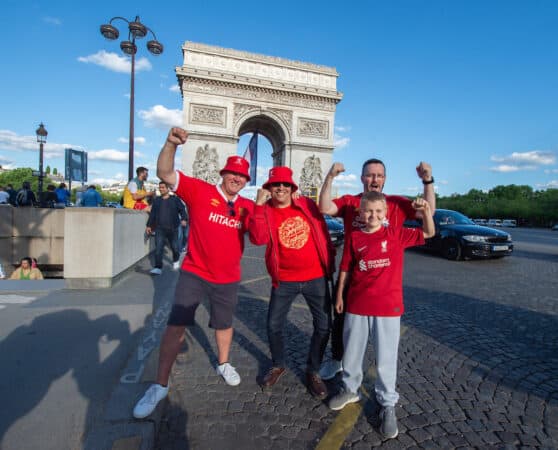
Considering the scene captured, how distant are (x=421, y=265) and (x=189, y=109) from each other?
20421 mm

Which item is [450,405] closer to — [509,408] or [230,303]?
[509,408]

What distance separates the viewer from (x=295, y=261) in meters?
2.34

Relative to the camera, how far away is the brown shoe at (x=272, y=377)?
239 cm

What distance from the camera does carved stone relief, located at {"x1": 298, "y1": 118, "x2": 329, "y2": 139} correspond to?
1019 inches

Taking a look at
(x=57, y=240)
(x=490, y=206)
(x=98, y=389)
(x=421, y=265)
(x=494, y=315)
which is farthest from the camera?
(x=490, y=206)

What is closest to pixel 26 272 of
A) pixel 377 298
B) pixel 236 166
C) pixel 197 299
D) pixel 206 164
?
pixel 197 299

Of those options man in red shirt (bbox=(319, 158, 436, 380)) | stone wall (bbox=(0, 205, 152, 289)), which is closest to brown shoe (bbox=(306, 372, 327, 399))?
man in red shirt (bbox=(319, 158, 436, 380))

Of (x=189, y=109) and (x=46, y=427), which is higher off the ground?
(x=189, y=109)

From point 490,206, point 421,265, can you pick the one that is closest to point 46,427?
point 421,265

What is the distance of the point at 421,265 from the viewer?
8125mm

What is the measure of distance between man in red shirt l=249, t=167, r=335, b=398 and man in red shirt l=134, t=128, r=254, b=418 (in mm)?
198

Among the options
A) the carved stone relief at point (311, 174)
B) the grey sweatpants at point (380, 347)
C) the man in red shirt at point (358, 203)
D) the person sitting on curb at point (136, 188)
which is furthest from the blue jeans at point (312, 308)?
the carved stone relief at point (311, 174)

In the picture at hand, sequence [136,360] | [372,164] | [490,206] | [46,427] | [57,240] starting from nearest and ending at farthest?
[46,427] < [372,164] < [136,360] < [57,240] < [490,206]

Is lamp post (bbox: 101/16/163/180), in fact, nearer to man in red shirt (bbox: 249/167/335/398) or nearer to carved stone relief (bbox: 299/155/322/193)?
man in red shirt (bbox: 249/167/335/398)
